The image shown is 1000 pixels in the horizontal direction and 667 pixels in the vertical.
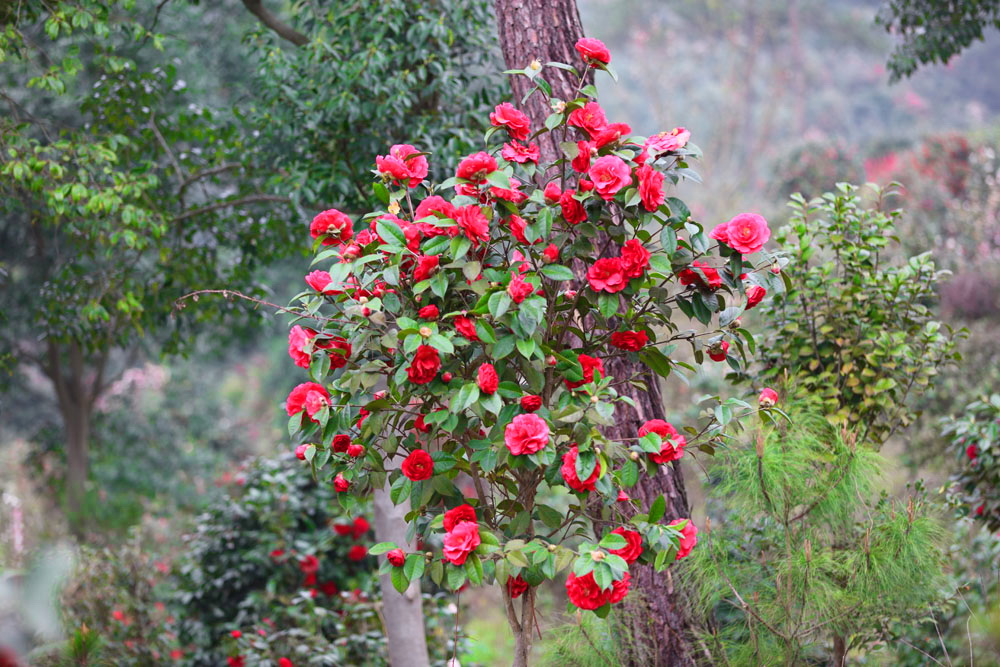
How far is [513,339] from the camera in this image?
1.91 m

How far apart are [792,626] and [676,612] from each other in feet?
1.39

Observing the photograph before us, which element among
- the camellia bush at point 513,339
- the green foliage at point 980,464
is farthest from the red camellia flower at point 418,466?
the green foliage at point 980,464

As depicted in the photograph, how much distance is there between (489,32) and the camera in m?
3.94

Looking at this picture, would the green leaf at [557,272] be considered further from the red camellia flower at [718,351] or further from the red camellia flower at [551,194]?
the red camellia flower at [718,351]

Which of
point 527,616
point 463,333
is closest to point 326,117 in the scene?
point 463,333

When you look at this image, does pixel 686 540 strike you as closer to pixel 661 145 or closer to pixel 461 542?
pixel 461 542

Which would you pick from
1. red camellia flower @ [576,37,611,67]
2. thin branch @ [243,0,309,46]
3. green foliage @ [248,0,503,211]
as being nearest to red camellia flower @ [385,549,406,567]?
red camellia flower @ [576,37,611,67]

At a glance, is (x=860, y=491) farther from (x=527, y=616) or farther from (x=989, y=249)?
(x=989, y=249)

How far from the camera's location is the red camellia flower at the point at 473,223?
1.91 m

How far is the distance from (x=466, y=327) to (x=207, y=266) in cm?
268

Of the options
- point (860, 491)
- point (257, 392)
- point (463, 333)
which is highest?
point (257, 392)

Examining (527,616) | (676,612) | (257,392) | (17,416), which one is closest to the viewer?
(527,616)

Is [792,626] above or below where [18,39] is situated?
below

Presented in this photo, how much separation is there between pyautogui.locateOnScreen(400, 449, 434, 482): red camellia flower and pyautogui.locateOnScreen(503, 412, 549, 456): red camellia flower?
0.99ft
